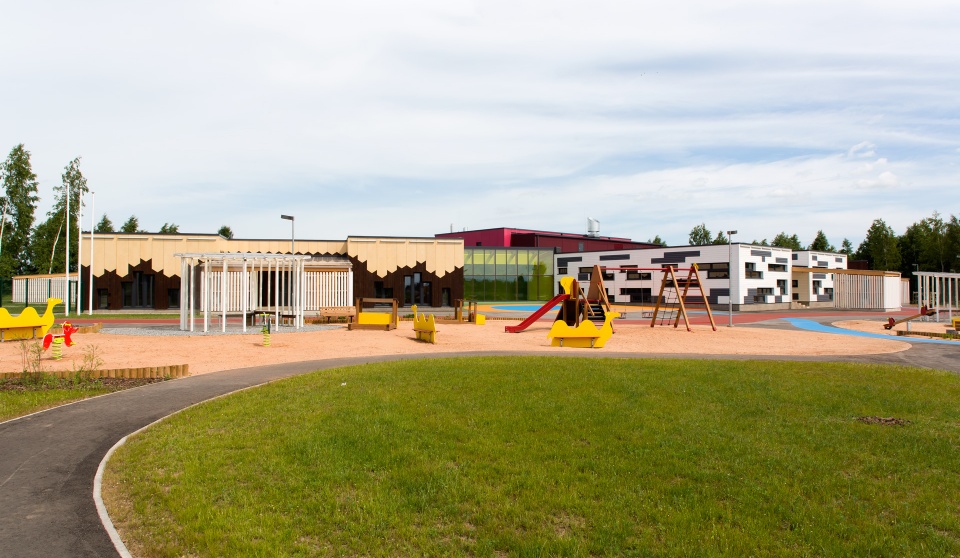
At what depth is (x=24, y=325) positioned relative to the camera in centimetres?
2056

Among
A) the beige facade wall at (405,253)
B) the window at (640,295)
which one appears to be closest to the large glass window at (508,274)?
the window at (640,295)

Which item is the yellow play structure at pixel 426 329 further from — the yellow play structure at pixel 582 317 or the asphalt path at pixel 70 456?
Answer: the asphalt path at pixel 70 456

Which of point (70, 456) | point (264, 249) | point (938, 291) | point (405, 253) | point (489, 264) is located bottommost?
point (70, 456)

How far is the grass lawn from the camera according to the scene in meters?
10.4

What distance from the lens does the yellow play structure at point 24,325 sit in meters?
20.3

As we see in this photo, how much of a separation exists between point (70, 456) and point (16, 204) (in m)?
58.9

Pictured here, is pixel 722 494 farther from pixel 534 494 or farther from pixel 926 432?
pixel 926 432

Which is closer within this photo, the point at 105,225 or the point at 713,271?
the point at 713,271

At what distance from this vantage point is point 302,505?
5.77 m

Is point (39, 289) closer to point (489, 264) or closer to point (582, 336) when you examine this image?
point (489, 264)

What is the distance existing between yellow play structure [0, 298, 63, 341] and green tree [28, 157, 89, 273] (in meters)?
41.6

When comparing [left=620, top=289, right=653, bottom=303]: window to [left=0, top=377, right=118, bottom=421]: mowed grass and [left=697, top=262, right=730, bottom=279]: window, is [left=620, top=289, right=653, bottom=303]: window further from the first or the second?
[left=0, top=377, right=118, bottom=421]: mowed grass

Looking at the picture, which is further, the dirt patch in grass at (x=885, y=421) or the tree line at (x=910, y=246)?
the tree line at (x=910, y=246)

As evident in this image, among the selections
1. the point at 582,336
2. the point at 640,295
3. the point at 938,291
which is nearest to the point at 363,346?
the point at 582,336
